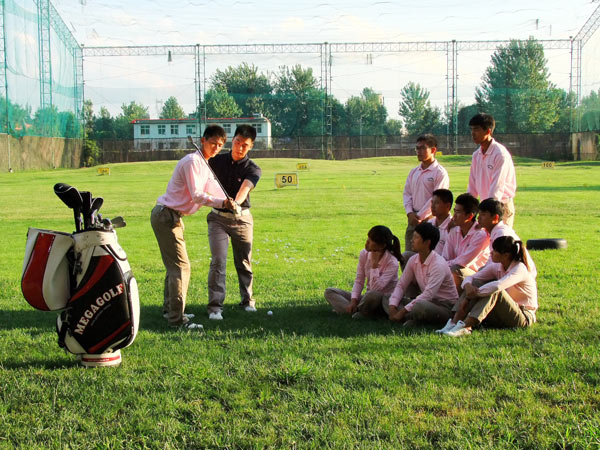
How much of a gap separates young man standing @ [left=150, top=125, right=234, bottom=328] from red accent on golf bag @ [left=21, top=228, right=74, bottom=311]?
1.96m

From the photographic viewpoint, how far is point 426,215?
26.6 ft

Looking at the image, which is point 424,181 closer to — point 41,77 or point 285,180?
point 285,180

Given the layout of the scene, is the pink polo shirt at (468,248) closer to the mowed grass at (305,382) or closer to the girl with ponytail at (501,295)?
the girl with ponytail at (501,295)

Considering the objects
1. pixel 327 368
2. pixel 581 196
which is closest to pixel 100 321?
pixel 327 368

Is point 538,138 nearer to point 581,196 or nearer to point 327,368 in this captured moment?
point 581,196

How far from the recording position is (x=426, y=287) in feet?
20.7

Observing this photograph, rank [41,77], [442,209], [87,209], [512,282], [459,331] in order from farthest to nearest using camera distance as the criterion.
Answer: [41,77], [442,209], [512,282], [459,331], [87,209]

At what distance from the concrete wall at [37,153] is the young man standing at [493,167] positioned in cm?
4175

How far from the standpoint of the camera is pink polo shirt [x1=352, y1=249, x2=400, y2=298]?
677 centimetres

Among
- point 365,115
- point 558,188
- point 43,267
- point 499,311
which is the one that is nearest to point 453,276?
point 499,311

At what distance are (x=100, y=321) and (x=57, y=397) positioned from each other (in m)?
0.57

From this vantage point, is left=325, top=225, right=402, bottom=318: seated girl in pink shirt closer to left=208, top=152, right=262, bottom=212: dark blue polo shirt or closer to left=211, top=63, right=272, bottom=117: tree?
left=208, top=152, right=262, bottom=212: dark blue polo shirt

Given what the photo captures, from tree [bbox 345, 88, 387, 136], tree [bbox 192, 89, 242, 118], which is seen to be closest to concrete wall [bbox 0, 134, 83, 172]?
tree [bbox 192, 89, 242, 118]

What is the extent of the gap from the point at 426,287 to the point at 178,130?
8019cm
